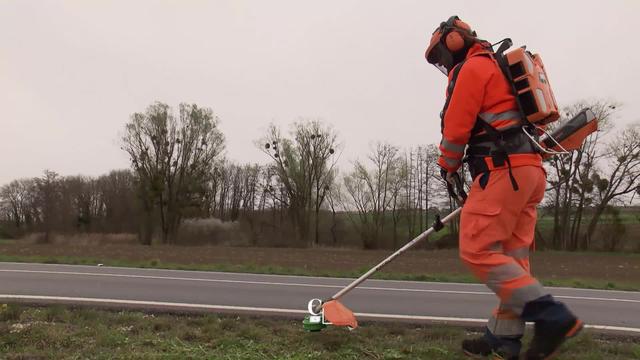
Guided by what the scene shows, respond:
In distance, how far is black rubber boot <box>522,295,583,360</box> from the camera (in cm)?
276

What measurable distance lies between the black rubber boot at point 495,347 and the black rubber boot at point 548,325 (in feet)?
0.70

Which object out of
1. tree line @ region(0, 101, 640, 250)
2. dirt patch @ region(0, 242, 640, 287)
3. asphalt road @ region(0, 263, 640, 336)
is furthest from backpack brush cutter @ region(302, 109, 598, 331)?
tree line @ region(0, 101, 640, 250)

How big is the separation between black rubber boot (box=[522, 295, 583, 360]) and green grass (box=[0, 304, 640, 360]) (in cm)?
102

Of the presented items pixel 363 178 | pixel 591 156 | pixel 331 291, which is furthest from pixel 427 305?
pixel 363 178

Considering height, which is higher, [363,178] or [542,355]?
[363,178]

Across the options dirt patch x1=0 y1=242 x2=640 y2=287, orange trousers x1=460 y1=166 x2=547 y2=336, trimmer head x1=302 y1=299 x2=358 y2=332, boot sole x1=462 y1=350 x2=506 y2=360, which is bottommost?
dirt patch x1=0 y1=242 x2=640 y2=287

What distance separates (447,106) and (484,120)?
236 millimetres

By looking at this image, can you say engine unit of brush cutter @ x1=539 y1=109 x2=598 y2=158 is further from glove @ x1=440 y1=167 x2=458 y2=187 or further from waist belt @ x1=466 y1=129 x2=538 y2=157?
glove @ x1=440 y1=167 x2=458 y2=187

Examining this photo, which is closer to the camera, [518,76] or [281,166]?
[518,76]

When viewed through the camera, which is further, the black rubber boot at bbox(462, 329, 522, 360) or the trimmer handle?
the trimmer handle

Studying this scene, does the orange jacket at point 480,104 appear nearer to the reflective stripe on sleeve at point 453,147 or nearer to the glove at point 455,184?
the reflective stripe on sleeve at point 453,147

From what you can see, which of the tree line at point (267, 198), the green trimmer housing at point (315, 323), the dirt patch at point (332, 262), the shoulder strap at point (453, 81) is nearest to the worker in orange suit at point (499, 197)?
the shoulder strap at point (453, 81)

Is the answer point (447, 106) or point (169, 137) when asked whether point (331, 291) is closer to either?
point (447, 106)

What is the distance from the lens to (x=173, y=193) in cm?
4853
